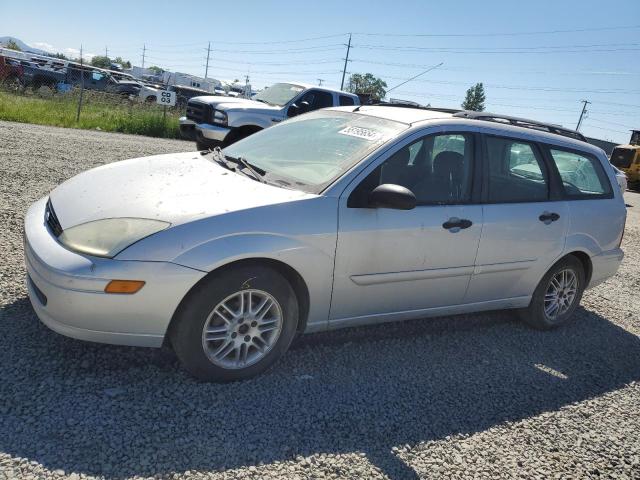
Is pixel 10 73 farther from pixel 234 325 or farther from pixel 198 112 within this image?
pixel 234 325

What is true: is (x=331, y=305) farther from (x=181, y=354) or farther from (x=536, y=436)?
(x=536, y=436)

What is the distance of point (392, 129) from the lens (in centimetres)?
380

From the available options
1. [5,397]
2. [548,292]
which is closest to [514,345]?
[548,292]

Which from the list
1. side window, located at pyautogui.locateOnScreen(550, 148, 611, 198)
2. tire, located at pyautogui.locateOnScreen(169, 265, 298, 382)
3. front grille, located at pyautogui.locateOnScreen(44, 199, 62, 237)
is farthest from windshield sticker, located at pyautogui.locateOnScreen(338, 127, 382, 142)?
front grille, located at pyautogui.locateOnScreen(44, 199, 62, 237)

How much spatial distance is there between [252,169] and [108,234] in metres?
1.16

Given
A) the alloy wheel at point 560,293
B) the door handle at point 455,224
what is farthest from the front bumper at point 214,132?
the door handle at point 455,224

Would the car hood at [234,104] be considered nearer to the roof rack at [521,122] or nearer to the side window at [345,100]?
the side window at [345,100]

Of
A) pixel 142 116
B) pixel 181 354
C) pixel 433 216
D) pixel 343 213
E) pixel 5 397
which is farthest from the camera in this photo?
pixel 142 116

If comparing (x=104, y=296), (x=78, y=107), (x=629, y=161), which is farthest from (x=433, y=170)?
(x=629, y=161)

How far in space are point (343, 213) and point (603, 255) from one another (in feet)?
9.66

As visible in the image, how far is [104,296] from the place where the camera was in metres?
2.76

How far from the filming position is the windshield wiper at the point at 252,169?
3.59 m

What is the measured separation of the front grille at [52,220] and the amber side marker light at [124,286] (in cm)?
55

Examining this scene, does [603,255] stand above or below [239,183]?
below
